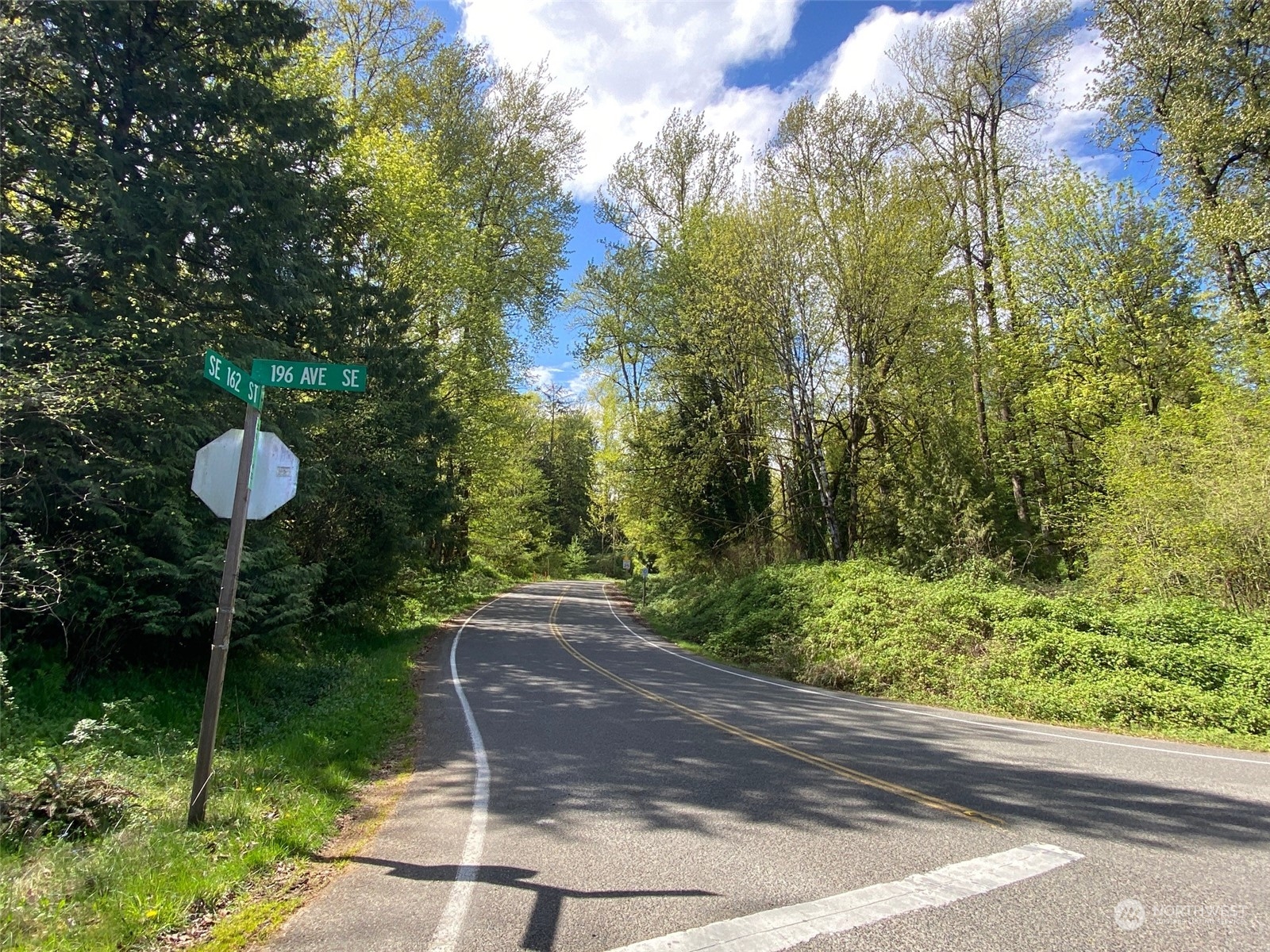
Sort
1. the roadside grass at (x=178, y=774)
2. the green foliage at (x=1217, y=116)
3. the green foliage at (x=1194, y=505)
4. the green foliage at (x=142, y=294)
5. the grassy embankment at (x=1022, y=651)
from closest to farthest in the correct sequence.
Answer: the roadside grass at (x=178, y=774) → the green foliage at (x=142, y=294) → the grassy embankment at (x=1022, y=651) → the green foliage at (x=1194, y=505) → the green foliage at (x=1217, y=116)

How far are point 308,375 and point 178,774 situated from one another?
388 cm

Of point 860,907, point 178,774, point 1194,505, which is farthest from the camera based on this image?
point 1194,505

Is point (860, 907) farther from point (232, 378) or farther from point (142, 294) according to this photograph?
point (142, 294)

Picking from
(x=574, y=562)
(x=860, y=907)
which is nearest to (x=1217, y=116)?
(x=860, y=907)

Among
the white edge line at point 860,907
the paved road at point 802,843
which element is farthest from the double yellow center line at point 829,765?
the white edge line at point 860,907

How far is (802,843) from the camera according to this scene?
4480mm

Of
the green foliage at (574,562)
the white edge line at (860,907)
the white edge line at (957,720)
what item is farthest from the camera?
the green foliage at (574,562)

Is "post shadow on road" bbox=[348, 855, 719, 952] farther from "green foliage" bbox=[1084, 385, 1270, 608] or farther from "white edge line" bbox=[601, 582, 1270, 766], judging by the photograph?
"green foliage" bbox=[1084, 385, 1270, 608]

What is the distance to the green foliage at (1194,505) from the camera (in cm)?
1130

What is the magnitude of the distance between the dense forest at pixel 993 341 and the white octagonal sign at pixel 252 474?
14415 millimetres

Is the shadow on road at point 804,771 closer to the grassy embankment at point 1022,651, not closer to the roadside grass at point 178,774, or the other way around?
the roadside grass at point 178,774

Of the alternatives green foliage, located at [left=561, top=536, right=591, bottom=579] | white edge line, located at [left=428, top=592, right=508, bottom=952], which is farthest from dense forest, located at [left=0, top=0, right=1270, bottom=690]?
green foliage, located at [left=561, top=536, right=591, bottom=579]

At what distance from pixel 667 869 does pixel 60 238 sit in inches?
399

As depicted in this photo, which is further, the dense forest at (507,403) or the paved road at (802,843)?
the dense forest at (507,403)
